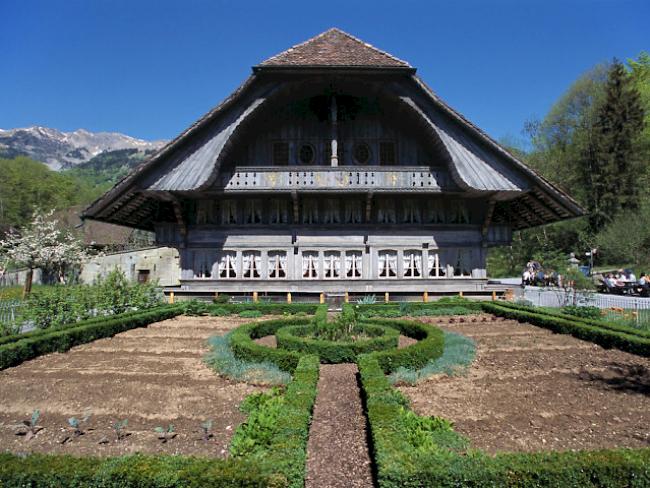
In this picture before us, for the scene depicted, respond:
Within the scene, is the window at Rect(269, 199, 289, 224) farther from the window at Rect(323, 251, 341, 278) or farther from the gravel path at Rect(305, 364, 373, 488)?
the gravel path at Rect(305, 364, 373, 488)

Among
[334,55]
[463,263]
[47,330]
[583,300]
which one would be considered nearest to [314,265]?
[463,263]

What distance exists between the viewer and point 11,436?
19.1 feet

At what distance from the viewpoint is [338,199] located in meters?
22.9

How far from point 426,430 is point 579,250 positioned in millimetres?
52049

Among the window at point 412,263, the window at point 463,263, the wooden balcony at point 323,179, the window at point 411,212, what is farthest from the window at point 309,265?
the window at point 463,263

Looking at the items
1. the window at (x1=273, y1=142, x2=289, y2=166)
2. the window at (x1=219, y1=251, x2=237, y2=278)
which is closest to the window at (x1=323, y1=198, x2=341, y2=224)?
the window at (x1=273, y1=142, x2=289, y2=166)

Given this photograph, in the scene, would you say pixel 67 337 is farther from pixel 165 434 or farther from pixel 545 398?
pixel 545 398

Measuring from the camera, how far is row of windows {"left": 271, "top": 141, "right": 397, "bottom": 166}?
2342 cm

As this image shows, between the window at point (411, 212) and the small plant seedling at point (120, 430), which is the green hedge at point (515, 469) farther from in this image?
the window at point (411, 212)

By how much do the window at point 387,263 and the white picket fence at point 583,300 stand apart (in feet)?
25.8

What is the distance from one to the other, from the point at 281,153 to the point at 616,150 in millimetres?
43576

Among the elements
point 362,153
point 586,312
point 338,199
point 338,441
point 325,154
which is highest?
point 362,153

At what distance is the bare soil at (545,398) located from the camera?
5.59 metres

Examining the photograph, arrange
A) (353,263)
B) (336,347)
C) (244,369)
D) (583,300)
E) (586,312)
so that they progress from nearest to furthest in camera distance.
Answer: (244,369) < (336,347) < (586,312) < (583,300) < (353,263)
